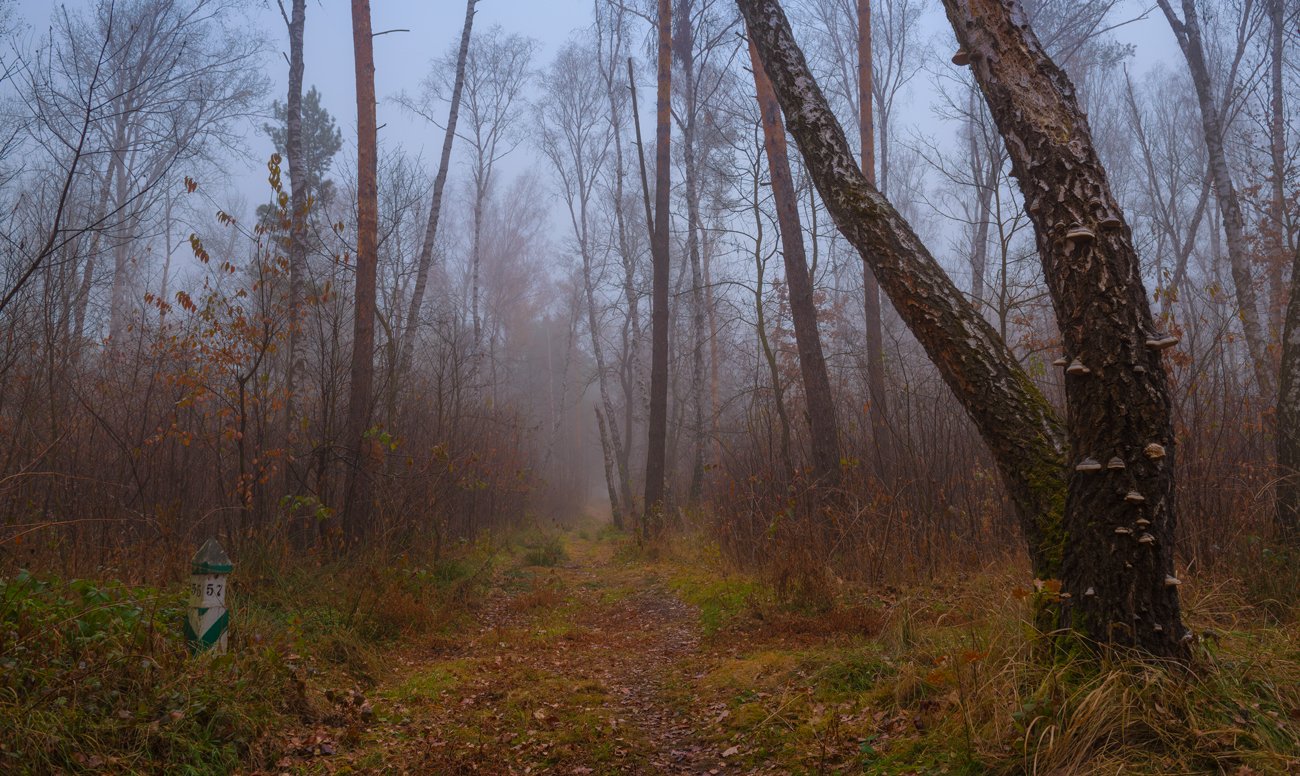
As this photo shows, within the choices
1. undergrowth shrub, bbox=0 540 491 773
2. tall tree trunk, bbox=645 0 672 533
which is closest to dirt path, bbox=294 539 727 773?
undergrowth shrub, bbox=0 540 491 773

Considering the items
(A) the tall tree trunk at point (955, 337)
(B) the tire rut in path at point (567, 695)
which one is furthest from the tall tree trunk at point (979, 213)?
(A) the tall tree trunk at point (955, 337)

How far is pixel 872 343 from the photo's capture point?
12562 mm

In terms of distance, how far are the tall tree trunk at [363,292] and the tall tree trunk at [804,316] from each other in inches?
178

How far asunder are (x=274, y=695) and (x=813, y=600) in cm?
371

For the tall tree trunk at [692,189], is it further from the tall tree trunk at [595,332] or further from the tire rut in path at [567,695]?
the tire rut in path at [567,695]

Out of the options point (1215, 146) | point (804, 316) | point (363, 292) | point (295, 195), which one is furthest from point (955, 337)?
point (1215, 146)

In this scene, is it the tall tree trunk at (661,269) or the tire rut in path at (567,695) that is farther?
the tall tree trunk at (661,269)

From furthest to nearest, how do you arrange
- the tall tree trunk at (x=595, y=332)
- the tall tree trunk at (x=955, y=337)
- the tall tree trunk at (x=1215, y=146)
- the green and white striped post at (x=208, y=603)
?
the tall tree trunk at (x=595, y=332) → the tall tree trunk at (x=1215, y=146) → the green and white striped post at (x=208, y=603) → the tall tree trunk at (x=955, y=337)

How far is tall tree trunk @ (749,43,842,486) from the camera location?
858 centimetres

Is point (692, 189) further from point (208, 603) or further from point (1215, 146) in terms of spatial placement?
point (208, 603)

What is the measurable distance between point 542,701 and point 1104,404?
342 cm

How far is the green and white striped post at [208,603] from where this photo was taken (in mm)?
3855

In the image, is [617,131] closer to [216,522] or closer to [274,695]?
[216,522]

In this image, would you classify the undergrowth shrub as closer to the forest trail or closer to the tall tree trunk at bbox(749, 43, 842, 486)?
the forest trail
